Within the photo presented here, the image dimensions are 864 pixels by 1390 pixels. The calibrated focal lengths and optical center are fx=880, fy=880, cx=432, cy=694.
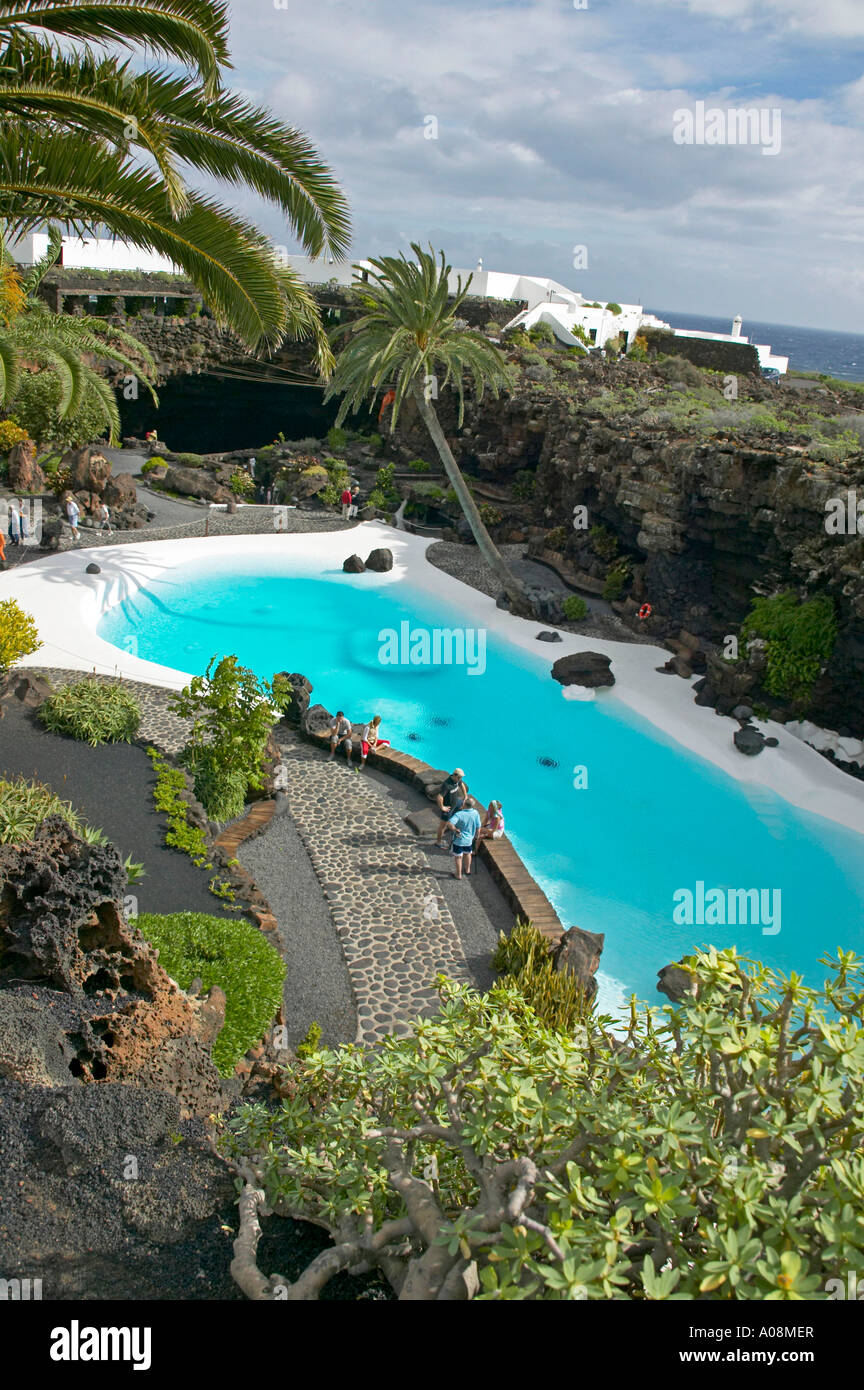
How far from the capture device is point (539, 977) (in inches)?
389

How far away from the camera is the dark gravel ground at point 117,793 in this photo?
10328mm

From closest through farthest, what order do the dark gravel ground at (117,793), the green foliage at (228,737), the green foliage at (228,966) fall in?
1. the green foliage at (228,966)
2. the dark gravel ground at (117,793)
3. the green foliage at (228,737)

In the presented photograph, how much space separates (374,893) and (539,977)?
2933 millimetres

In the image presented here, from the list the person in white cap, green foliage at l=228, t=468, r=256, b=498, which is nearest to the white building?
green foliage at l=228, t=468, r=256, b=498

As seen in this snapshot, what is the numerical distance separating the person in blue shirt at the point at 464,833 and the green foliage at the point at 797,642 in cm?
912

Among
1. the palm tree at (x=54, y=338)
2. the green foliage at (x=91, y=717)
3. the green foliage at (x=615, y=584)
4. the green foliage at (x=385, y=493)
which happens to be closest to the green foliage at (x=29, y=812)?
the green foliage at (x=91, y=717)

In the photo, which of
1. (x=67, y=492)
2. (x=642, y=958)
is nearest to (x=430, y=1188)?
(x=642, y=958)

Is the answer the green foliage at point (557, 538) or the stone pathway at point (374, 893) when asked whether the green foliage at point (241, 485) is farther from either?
the stone pathway at point (374, 893)

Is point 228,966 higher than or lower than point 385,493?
lower

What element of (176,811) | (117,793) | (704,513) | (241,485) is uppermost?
(241,485)

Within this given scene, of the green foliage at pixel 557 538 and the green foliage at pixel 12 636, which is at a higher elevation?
the green foliage at pixel 557 538

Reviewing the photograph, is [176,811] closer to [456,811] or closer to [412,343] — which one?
Result: [456,811]

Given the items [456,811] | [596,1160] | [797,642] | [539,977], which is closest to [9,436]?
[456,811]

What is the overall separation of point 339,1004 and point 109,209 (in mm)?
9122
